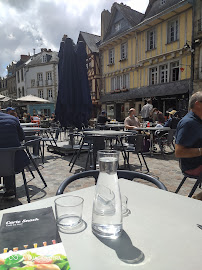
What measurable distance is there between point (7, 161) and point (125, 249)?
215cm

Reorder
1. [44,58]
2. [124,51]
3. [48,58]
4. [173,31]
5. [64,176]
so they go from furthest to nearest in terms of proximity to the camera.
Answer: [44,58]
[48,58]
[124,51]
[173,31]
[64,176]

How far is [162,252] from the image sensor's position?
0.73m

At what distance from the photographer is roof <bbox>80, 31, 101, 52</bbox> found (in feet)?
77.8

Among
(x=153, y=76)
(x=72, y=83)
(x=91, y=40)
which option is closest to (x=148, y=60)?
(x=153, y=76)

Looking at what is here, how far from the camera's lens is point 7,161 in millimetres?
2531

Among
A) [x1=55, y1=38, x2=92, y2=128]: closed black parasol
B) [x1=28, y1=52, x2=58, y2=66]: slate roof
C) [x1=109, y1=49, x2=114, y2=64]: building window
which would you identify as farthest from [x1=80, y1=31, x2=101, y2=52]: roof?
[x1=55, y1=38, x2=92, y2=128]: closed black parasol

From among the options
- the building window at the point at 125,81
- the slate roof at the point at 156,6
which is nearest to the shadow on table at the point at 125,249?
the slate roof at the point at 156,6

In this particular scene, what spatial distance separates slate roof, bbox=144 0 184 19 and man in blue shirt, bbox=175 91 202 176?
15292mm

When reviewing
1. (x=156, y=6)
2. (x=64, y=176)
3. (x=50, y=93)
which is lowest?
(x=64, y=176)

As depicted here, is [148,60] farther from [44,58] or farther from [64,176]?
[44,58]

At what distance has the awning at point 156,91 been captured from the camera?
1412 cm

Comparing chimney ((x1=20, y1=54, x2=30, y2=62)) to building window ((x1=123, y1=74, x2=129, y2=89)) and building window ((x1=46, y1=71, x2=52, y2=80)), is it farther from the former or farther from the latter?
building window ((x1=123, y1=74, x2=129, y2=89))

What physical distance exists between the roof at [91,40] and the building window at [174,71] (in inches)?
436

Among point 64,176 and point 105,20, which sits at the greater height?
point 105,20
